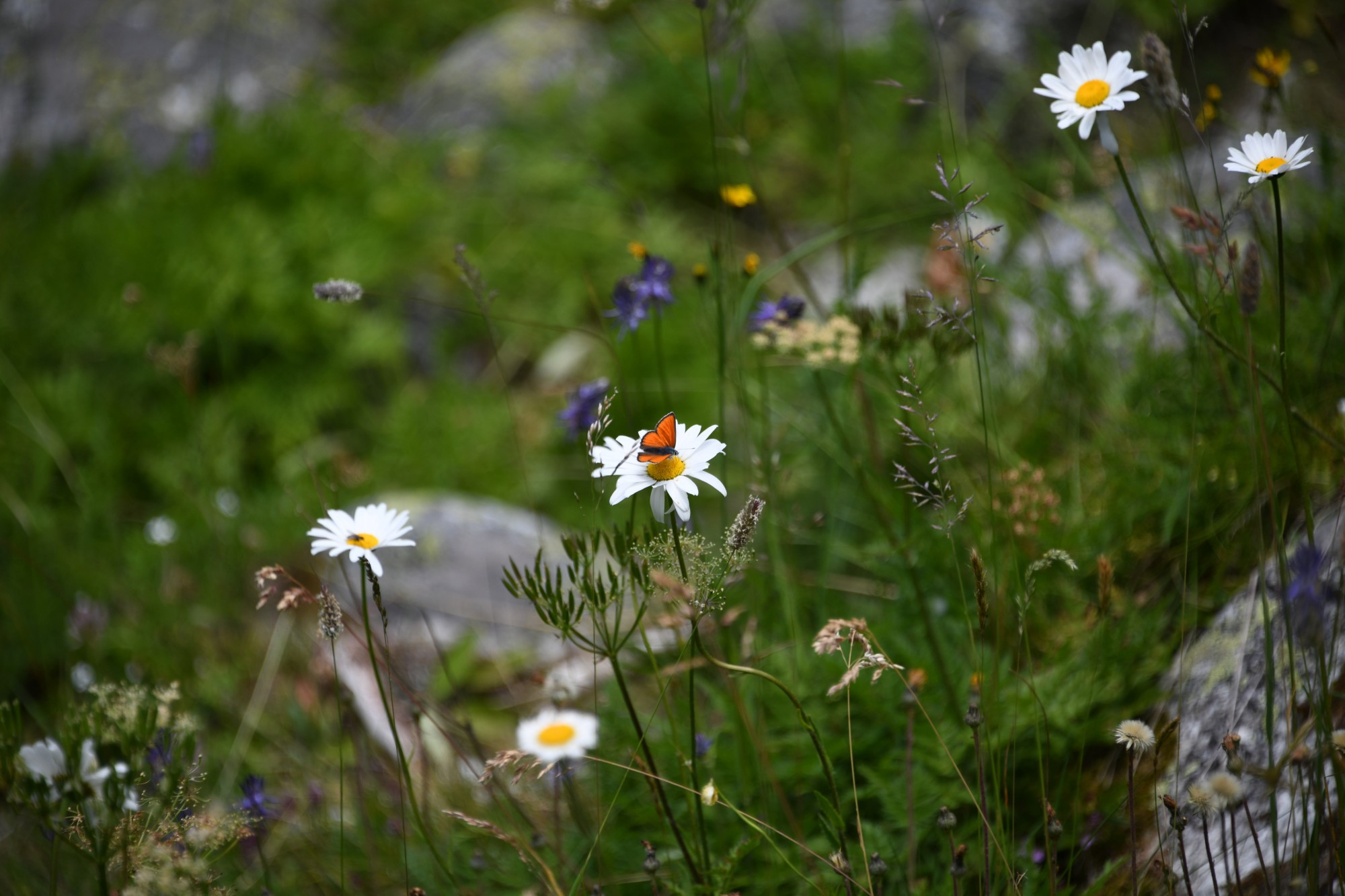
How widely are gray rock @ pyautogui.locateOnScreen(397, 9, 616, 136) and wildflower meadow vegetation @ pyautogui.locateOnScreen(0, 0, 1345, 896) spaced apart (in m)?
0.16

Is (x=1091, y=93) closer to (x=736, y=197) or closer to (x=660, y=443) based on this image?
(x=736, y=197)

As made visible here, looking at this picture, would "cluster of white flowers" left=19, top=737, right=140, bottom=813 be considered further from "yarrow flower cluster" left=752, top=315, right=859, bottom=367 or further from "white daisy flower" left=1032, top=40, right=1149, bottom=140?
"white daisy flower" left=1032, top=40, right=1149, bottom=140

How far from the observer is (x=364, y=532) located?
43.3 inches

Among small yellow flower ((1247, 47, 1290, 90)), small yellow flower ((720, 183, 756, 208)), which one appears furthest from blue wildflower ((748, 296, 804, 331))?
small yellow flower ((1247, 47, 1290, 90))

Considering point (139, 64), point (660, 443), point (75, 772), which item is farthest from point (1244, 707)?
point (139, 64)

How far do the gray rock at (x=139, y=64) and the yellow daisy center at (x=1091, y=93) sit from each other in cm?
452

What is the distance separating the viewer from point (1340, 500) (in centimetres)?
115

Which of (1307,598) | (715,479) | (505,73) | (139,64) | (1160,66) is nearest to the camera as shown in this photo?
(1307,598)

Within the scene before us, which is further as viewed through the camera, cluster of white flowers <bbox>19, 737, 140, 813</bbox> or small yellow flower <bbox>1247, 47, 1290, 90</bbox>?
small yellow flower <bbox>1247, 47, 1290, 90</bbox>

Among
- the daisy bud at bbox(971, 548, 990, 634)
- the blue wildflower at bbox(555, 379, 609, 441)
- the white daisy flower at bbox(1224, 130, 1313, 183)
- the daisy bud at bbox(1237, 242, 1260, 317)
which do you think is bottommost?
the daisy bud at bbox(971, 548, 990, 634)

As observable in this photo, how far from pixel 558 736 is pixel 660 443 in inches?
14.4

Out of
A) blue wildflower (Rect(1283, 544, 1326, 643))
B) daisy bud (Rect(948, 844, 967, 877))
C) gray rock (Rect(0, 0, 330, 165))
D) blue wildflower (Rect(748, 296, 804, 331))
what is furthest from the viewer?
gray rock (Rect(0, 0, 330, 165))

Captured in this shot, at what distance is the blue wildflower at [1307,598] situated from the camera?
825 millimetres

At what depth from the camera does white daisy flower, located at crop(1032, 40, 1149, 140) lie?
1.17 metres
